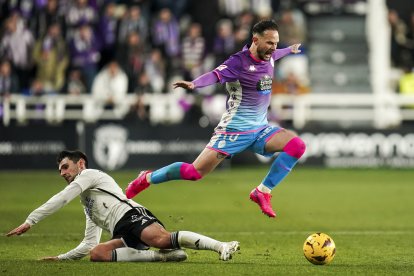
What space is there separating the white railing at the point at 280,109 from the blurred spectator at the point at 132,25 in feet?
4.94

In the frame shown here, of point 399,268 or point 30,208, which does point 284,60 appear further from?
point 399,268

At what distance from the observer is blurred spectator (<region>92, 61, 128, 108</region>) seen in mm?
23438

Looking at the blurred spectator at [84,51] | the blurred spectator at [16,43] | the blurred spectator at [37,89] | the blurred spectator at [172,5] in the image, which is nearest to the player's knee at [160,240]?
the blurred spectator at [37,89]

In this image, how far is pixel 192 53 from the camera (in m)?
24.3

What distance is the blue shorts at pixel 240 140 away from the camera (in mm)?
11359

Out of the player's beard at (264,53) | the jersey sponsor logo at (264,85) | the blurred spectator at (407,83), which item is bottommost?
the blurred spectator at (407,83)

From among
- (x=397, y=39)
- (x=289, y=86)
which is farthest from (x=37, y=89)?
(x=397, y=39)

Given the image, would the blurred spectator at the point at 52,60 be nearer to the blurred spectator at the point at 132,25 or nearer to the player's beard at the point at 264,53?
the blurred spectator at the point at 132,25

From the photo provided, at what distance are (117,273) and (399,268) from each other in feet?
8.88

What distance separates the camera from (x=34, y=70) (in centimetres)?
2425

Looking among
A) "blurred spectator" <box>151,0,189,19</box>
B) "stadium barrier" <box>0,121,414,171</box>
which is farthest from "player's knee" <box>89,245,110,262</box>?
"blurred spectator" <box>151,0,189,19</box>

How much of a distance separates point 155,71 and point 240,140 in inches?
506

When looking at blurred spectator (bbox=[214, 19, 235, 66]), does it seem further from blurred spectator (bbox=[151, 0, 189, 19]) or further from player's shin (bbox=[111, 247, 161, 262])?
player's shin (bbox=[111, 247, 161, 262])

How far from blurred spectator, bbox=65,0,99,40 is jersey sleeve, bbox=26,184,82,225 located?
14473 mm
